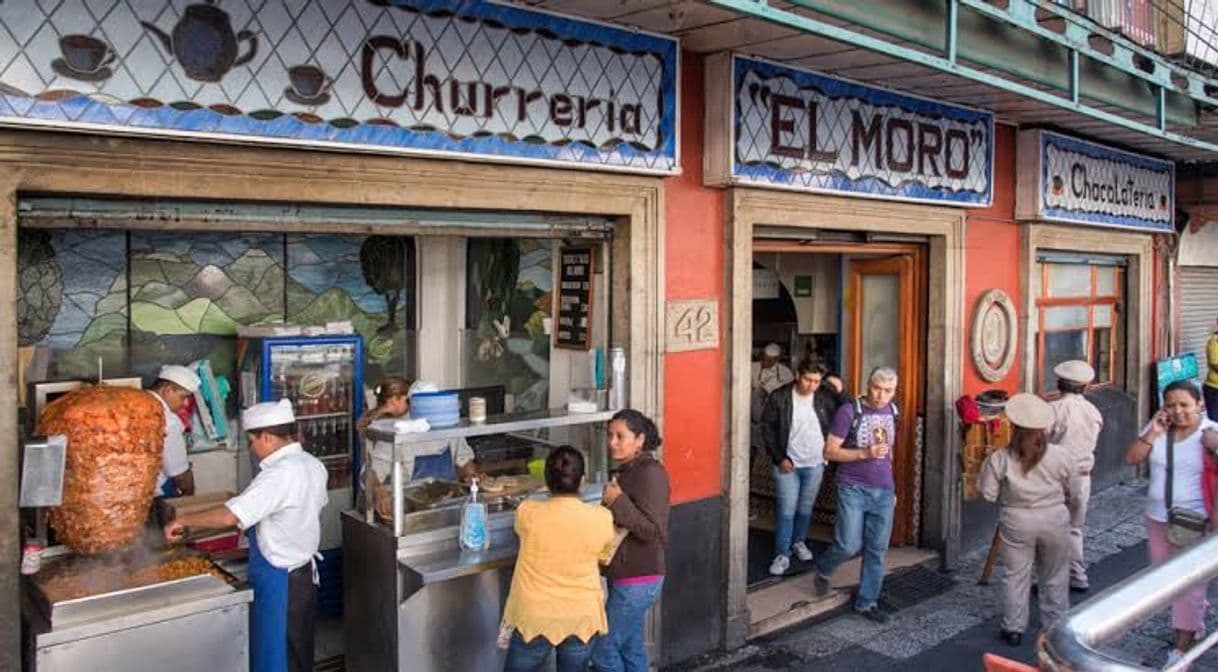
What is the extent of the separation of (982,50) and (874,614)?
3.83m

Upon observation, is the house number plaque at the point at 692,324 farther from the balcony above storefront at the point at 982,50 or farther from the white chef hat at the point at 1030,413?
the white chef hat at the point at 1030,413

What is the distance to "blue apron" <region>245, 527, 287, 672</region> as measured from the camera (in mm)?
4672

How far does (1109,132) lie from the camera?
9281mm

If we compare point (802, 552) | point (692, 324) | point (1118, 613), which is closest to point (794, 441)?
point (802, 552)

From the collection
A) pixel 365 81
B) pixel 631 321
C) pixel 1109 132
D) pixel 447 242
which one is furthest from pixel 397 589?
pixel 1109 132

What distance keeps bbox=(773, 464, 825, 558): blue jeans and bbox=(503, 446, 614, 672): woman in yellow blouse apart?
337 cm

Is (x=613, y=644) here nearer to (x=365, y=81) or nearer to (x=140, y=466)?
(x=140, y=466)

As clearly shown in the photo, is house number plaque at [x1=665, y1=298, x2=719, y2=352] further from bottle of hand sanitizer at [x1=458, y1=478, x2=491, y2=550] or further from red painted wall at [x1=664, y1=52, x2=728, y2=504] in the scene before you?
bottle of hand sanitizer at [x1=458, y1=478, x2=491, y2=550]

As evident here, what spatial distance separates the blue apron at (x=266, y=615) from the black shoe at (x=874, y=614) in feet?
13.3

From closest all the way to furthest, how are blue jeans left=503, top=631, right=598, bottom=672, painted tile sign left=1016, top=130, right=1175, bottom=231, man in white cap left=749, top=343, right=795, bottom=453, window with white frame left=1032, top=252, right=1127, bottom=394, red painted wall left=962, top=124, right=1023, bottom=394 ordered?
1. blue jeans left=503, top=631, right=598, bottom=672
2. red painted wall left=962, top=124, right=1023, bottom=394
3. man in white cap left=749, top=343, right=795, bottom=453
4. painted tile sign left=1016, top=130, right=1175, bottom=231
5. window with white frame left=1032, top=252, right=1127, bottom=394

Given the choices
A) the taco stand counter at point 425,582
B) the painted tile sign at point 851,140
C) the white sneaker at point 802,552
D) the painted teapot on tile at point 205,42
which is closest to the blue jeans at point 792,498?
the white sneaker at point 802,552

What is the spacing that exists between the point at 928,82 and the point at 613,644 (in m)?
4.51

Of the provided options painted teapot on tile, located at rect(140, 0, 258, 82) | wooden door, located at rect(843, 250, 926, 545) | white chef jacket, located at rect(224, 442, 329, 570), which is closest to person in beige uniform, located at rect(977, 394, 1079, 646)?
wooden door, located at rect(843, 250, 926, 545)

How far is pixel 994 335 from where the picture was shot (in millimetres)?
8711
